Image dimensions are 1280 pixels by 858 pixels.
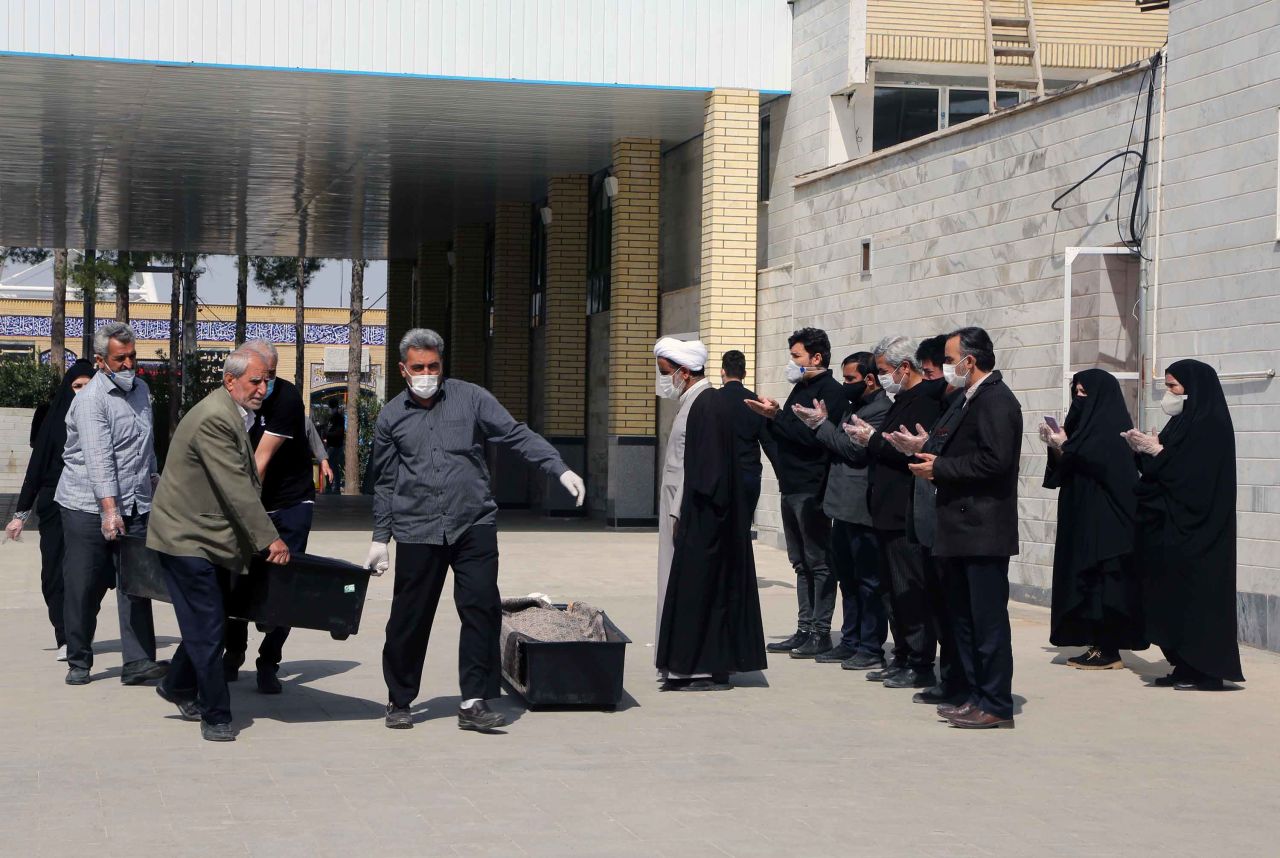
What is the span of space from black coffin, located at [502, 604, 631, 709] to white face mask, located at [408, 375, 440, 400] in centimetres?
138

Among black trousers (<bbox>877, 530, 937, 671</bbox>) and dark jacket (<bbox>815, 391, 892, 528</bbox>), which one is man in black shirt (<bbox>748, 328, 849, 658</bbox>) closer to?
dark jacket (<bbox>815, 391, 892, 528</bbox>)

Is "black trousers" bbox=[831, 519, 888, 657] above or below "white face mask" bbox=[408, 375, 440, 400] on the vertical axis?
below

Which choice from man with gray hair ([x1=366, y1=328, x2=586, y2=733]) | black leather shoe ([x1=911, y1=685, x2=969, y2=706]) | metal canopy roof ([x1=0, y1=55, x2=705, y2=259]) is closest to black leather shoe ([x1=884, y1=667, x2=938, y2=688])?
black leather shoe ([x1=911, y1=685, x2=969, y2=706])

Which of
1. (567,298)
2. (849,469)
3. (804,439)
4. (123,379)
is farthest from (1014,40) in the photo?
(123,379)

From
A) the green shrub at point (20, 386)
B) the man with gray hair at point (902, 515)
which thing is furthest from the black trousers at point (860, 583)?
the green shrub at point (20, 386)

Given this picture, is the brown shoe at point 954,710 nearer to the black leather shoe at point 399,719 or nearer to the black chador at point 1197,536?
the black chador at point 1197,536

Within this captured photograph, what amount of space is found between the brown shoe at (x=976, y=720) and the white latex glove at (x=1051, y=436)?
6.46 feet

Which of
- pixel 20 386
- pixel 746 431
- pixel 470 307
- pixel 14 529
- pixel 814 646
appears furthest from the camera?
pixel 20 386

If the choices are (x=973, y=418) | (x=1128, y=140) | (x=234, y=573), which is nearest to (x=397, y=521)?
(x=234, y=573)

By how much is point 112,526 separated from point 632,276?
13.4 m

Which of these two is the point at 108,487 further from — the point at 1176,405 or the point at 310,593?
the point at 1176,405

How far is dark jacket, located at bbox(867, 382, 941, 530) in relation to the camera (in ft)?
29.7

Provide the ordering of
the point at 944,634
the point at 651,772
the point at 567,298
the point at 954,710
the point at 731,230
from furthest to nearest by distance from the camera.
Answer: the point at 567,298, the point at 731,230, the point at 944,634, the point at 954,710, the point at 651,772

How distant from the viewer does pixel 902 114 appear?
1927 cm
